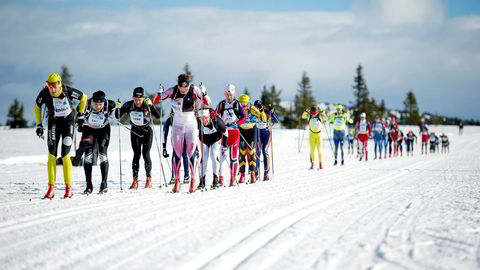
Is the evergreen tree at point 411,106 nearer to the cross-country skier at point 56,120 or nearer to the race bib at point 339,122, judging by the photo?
the race bib at point 339,122

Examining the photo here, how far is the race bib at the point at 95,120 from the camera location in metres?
8.66

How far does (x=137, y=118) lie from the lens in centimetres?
967

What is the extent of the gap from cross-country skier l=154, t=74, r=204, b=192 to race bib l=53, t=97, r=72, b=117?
5.55 ft

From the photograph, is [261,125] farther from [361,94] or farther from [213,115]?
[361,94]

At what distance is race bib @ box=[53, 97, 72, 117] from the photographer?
7.73m

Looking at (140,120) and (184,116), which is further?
(140,120)

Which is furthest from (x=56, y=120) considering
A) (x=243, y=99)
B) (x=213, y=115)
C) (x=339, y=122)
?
(x=339, y=122)

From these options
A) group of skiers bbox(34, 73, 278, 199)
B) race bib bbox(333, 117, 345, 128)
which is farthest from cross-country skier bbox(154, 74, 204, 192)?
race bib bbox(333, 117, 345, 128)

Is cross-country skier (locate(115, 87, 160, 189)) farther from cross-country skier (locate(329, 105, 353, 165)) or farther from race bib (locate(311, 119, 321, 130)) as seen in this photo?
cross-country skier (locate(329, 105, 353, 165))

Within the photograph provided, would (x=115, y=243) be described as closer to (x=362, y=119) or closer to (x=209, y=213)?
(x=209, y=213)

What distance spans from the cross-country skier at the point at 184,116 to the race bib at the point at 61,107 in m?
1.69

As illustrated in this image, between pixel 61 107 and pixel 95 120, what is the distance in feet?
3.25

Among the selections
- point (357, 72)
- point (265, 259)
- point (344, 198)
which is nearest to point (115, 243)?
point (265, 259)

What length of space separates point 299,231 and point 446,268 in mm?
1558
